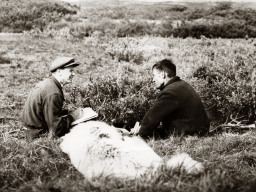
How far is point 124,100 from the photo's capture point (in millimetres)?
5855

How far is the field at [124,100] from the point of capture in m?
2.97

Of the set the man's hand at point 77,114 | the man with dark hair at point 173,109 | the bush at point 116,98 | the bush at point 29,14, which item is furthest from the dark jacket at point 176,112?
the bush at point 29,14

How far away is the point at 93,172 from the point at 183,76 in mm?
5313

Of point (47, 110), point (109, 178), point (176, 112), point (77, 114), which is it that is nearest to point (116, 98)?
point (77, 114)

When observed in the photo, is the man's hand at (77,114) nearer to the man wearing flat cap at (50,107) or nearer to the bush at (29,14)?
the man wearing flat cap at (50,107)

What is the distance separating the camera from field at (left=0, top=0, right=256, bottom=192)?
2971 millimetres

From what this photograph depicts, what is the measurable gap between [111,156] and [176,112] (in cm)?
145

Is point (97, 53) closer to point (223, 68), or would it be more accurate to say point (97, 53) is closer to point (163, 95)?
point (223, 68)

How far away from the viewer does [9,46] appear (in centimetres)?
1134

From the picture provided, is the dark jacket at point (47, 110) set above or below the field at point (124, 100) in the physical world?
above

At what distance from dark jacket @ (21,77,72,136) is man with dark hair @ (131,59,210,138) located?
1011 mm

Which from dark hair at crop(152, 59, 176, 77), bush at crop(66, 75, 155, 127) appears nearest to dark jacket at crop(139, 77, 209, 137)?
dark hair at crop(152, 59, 176, 77)

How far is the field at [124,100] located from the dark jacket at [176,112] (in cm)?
20

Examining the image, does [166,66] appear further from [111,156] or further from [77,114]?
[111,156]
